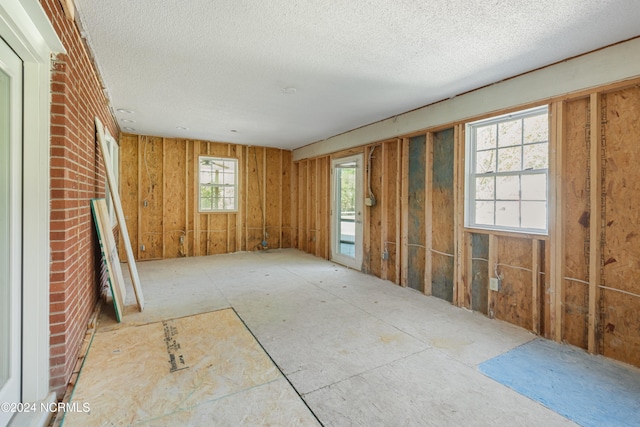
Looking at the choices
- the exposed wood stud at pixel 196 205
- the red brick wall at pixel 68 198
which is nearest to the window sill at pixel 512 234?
the red brick wall at pixel 68 198

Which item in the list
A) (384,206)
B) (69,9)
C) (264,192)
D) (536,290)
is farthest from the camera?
(264,192)

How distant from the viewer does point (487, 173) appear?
132 inches

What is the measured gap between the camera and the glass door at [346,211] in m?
5.36

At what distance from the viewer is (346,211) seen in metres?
5.93

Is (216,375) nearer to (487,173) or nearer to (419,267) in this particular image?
(419,267)

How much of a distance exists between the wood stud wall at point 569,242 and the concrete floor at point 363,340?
345mm

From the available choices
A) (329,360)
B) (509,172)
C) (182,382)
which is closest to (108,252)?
(182,382)

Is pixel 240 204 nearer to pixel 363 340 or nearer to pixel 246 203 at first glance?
pixel 246 203

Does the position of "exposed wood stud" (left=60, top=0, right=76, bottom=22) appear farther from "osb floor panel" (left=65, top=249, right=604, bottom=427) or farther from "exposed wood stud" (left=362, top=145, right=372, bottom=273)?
"exposed wood stud" (left=362, top=145, right=372, bottom=273)

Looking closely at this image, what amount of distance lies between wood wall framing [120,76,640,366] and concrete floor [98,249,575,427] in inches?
15.9

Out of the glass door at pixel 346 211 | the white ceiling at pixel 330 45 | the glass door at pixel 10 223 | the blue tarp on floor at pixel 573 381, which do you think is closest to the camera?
the glass door at pixel 10 223

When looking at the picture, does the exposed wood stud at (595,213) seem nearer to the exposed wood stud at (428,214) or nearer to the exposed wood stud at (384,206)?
the exposed wood stud at (428,214)

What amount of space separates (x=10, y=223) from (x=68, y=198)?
0.38 metres

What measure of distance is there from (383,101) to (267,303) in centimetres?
300
